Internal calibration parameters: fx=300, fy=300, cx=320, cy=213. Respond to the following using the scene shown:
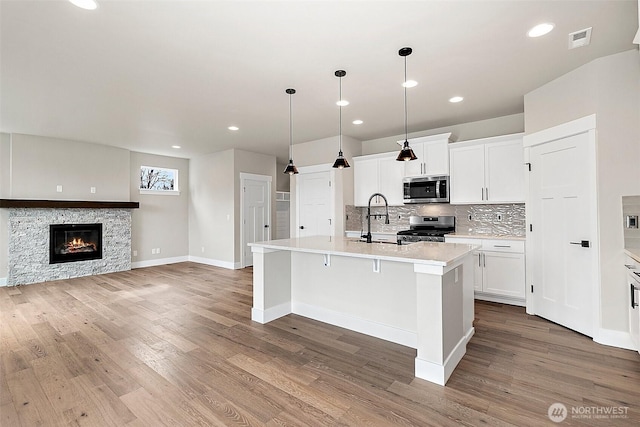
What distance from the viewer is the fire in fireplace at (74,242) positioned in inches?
223

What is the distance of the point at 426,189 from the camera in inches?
190

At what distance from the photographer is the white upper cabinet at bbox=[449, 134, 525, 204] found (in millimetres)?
4105

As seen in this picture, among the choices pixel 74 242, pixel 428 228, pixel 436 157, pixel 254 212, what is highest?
pixel 436 157

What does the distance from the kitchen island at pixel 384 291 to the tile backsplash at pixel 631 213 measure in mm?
1388

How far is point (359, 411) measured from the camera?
6.21 feet

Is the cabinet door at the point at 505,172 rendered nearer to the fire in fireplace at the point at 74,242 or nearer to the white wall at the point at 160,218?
the white wall at the point at 160,218

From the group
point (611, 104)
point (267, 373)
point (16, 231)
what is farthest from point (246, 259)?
point (611, 104)

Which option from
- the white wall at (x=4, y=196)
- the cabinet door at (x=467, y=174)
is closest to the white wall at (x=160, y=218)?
the white wall at (x=4, y=196)

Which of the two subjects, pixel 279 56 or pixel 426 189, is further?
pixel 426 189

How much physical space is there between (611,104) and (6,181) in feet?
28.1

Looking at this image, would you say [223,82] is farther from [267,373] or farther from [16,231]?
[16,231]

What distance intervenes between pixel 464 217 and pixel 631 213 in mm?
2174

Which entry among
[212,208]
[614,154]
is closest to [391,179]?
[614,154]

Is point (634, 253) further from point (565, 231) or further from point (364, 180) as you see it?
point (364, 180)
